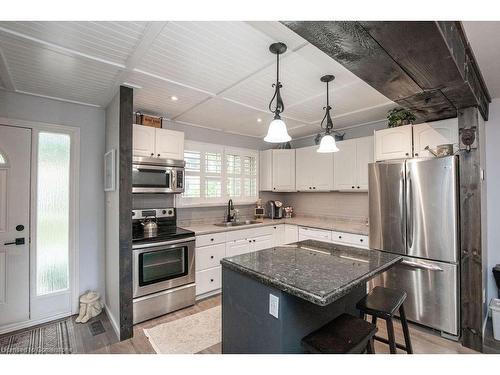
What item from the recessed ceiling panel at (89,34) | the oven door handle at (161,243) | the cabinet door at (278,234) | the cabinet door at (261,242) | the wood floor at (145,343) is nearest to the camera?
the recessed ceiling panel at (89,34)

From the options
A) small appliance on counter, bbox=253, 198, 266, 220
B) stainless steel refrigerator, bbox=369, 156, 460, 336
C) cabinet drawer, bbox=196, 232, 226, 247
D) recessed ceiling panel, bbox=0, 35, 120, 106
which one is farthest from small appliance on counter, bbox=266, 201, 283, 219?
recessed ceiling panel, bbox=0, 35, 120, 106

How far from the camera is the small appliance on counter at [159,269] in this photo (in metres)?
2.59

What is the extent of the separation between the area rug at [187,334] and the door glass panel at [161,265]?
486mm

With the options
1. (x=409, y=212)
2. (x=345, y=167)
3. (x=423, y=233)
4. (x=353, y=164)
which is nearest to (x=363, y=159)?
(x=353, y=164)

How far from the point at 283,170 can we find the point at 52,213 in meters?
3.35

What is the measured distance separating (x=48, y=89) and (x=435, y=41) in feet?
10.4

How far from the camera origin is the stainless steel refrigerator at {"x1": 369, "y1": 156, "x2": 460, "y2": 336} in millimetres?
2275

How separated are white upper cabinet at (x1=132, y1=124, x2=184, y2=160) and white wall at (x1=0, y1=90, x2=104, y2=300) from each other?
0.43 m

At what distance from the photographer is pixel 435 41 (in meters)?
1.19

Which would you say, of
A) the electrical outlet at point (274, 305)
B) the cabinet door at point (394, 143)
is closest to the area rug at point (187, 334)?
the electrical outlet at point (274, 305)

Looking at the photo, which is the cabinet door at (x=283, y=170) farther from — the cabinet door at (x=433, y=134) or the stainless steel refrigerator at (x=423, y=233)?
the cabinet door at (x=433, y=134)

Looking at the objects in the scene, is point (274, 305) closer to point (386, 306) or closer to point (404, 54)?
point (386, 306)

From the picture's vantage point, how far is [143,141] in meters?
2.97

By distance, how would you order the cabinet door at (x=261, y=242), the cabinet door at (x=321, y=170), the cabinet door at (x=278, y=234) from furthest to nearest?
the cabinet door at (x=278, y=234)
the cabinet door at (x=321, y=170)
the cabinet door at (x=261, y=242)
